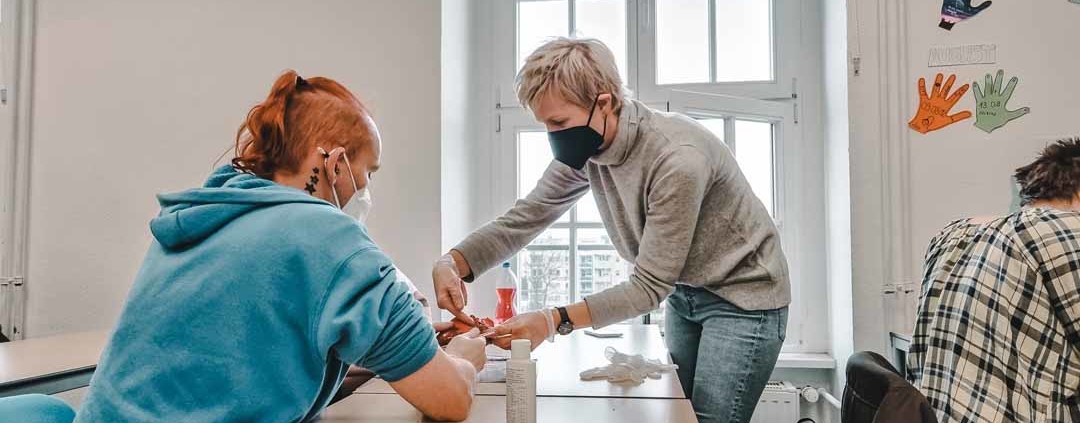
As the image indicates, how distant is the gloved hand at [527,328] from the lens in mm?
1442

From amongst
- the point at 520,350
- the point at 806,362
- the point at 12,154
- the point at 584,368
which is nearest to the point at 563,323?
the point at 584,368

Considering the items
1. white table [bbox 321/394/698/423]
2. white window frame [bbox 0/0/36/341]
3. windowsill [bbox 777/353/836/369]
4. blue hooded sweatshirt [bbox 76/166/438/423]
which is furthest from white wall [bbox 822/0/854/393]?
white window frame [bbox 0/0/36/341]

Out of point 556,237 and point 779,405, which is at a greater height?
point 556,237

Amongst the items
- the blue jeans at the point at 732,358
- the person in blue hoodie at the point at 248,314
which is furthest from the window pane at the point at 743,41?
the person in blue hoodie at the point at 248,314

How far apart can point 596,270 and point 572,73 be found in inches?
64.0

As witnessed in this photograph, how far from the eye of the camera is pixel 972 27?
244cm

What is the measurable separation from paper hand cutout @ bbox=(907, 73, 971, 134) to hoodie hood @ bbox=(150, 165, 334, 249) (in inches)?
87.7

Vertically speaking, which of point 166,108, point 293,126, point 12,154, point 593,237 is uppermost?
point 166,108

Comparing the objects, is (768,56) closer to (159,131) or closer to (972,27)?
(972,27)

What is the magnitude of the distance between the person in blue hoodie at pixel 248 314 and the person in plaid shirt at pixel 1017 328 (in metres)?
0.98

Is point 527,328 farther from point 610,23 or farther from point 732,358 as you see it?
point 610,23

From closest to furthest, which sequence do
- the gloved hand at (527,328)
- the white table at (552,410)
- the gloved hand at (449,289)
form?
the white table at (552,410)
the gloved hand at (527,328)
the gloved hand at (449,289)

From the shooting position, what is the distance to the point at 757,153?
2.94 metres

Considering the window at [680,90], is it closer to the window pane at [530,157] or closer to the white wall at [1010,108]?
the window pane at [530,157]
